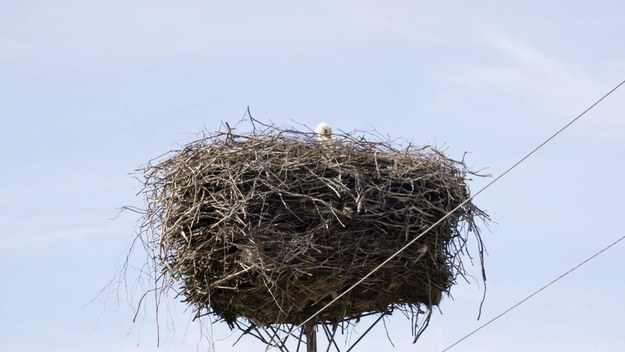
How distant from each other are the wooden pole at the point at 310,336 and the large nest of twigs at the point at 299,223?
0.45 ft

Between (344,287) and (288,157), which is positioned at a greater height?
(288,157)

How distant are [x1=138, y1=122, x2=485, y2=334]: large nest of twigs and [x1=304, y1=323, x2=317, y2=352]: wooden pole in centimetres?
14

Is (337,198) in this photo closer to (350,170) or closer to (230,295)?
(350,170)

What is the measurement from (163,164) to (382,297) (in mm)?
1974

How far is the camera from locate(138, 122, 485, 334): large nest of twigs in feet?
32.9

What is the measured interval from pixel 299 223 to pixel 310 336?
111 centimetres

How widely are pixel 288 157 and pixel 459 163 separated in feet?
4.74

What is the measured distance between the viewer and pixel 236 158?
1026 cm

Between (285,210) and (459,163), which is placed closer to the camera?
(285,210)

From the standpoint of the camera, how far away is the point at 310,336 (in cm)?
1079

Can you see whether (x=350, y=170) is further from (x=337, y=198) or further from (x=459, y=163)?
(x=459, y=163)

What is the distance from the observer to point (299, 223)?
10148mm

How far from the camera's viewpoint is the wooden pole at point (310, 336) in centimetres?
1074

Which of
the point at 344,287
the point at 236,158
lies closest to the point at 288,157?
the point at 236,158
